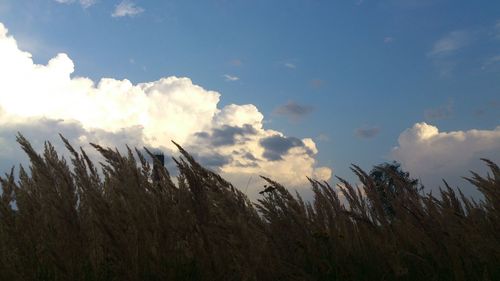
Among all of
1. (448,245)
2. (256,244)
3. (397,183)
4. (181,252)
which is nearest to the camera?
(256,244)

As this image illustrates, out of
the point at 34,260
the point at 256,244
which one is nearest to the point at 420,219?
the point at 256,244

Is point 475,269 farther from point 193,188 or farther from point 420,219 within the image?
point 193,188

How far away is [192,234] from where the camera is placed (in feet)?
9.74


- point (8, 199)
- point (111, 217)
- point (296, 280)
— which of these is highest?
point (8, 199)

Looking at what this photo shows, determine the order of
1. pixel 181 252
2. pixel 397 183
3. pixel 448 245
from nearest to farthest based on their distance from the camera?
1. pixel 181 252
2. pixel 448 245
3. pixel 397 183

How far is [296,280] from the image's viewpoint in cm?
296

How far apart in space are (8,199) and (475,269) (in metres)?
2.98

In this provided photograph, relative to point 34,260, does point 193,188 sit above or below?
above

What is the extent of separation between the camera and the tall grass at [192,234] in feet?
9.59

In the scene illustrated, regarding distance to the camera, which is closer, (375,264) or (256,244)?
(256,244)

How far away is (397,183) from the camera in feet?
14.8

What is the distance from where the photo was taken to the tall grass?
292cm

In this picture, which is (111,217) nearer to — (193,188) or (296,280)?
(193,188)

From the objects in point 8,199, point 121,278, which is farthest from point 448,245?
point 8,199
